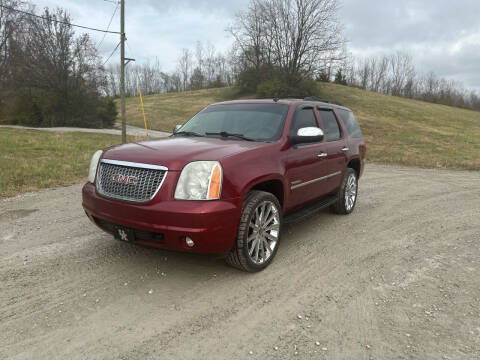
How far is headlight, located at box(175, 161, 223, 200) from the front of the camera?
295 centimetres

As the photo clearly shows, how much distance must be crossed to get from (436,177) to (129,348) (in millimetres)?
9905

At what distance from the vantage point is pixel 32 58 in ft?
88.7

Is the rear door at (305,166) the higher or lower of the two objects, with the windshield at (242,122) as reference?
lower

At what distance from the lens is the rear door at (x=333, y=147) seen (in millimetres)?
4844

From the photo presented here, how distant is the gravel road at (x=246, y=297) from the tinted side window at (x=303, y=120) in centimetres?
147

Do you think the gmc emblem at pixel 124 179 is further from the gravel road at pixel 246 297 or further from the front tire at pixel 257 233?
the front tire at pixel 257 233

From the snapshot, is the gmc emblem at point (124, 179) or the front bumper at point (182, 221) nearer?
the front bumper at point (182, 221)

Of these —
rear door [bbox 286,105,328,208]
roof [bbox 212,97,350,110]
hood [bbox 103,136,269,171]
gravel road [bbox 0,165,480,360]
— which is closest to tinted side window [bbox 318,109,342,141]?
roof [bbox 212,97,350,110]

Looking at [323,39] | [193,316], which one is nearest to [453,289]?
[193,316]

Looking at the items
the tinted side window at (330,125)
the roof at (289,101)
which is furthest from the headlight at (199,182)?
the tinted side window at (330,125)

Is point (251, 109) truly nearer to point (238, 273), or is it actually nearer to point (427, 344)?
point (238, 273)

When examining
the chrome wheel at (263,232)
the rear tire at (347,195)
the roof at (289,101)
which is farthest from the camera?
the rear tire at (347,195)

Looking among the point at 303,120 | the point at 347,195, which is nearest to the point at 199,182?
the point at 303,120

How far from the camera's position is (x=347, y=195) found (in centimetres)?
563
